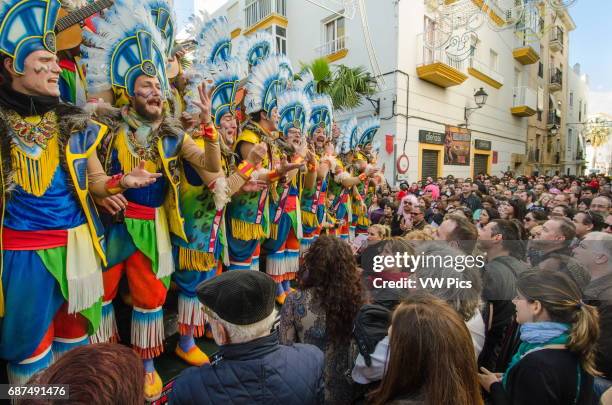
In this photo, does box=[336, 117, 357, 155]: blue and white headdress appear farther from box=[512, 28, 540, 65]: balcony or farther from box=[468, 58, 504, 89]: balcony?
box=[512, 28, 540, 65]: balcony

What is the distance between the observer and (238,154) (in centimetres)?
320

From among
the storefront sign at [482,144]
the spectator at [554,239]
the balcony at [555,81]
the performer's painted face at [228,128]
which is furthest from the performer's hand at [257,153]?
the balcony at [555,81]

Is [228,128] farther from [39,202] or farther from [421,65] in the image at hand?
[421,65]

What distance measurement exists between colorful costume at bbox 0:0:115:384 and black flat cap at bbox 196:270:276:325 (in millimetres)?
932

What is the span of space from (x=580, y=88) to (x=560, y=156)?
394 inches

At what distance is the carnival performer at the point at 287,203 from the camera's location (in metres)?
3.56

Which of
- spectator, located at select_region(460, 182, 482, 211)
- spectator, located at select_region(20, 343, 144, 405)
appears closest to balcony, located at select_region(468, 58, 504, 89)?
spectator, located at select_region(460, 182, 482, 211)

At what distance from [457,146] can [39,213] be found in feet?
46.1

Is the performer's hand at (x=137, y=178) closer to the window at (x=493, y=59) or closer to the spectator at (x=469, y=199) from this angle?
the spectator at (x=469, y=199)

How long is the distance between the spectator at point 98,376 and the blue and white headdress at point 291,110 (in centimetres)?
302

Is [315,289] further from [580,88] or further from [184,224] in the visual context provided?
[580,88]

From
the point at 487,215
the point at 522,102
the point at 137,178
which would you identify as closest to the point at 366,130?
the point at 487,215

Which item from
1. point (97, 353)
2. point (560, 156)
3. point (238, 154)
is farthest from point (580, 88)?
point (97, 353)

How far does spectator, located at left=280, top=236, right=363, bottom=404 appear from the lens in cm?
181
